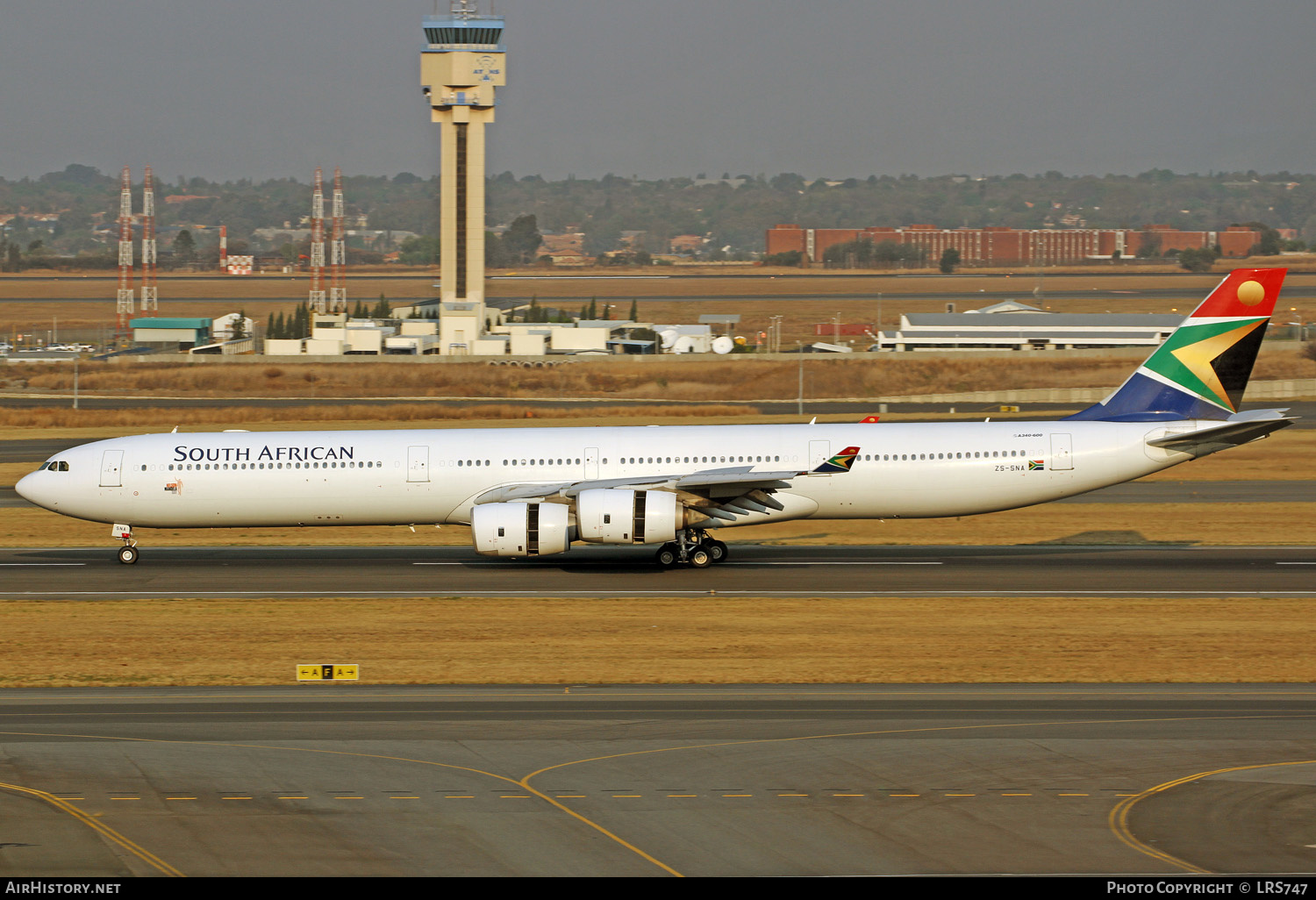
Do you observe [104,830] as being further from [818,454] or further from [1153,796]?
[818,454]

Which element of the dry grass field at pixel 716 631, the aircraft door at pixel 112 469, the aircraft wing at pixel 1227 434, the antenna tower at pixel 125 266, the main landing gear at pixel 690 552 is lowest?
the dry grass field at pixel 716 631

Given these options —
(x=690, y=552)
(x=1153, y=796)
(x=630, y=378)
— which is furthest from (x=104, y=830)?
(x=630, y=378)

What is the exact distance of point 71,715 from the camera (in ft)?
71.5

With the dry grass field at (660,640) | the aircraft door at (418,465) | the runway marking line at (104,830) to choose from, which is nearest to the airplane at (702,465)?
the aircraft door at (418,465)

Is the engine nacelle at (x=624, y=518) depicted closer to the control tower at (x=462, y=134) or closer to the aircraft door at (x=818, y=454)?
the aircraft door at (x=818, y=454)

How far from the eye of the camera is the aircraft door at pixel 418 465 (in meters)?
36.4

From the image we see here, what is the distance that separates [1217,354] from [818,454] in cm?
1178

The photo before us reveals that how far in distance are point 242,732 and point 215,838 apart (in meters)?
5.14

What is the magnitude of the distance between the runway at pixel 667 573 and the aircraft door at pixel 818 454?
2.88 m

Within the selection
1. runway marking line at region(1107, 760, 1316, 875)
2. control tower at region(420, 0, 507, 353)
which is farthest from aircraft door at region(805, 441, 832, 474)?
control tower at region(420, 0, 507, 353)

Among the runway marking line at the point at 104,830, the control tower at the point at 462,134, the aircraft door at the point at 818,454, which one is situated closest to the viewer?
the runway marking line at the point at 104,830

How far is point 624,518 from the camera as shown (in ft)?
112
